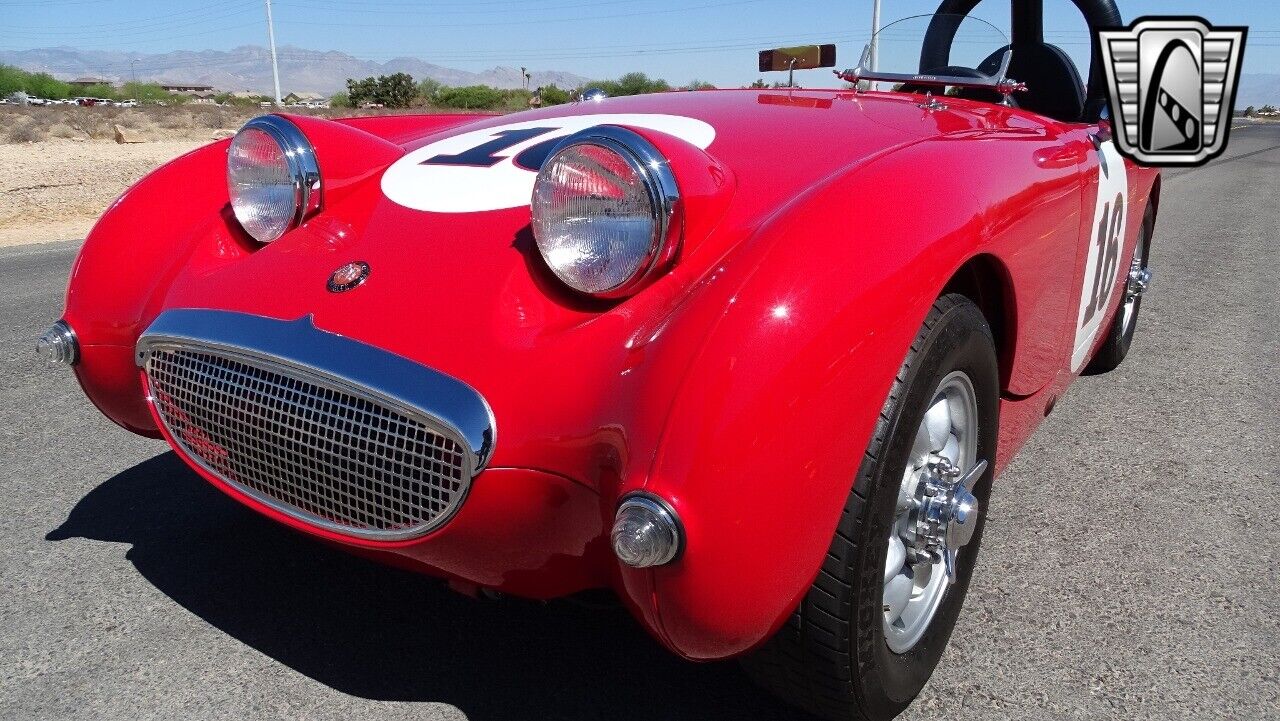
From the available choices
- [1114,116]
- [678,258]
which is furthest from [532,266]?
[1114,116]

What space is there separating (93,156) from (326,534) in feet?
61.3

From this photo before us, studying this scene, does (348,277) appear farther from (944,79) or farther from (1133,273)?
(1133,273)

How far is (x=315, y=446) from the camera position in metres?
1.60

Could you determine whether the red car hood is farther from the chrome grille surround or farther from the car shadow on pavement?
the car shadow on pavement

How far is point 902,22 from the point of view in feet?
11.6

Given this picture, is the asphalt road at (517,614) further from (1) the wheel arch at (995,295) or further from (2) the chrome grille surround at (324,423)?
(1) the wheel arch at (995,295)

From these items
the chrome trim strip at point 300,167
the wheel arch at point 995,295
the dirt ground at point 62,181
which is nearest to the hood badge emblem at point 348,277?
the chrome trim strip at point 300,167

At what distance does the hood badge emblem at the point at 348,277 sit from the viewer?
1.77m

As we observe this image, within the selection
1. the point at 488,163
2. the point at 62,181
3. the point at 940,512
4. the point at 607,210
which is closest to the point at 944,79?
the point at 488,163

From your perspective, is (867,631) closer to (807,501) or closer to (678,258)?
(807,501)

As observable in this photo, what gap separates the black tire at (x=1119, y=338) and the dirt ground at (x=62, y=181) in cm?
823

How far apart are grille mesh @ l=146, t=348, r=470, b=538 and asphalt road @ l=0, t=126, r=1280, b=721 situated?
421 millimetres

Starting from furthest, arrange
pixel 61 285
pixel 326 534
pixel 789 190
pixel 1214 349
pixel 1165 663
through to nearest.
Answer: pixel 61 285 → pixel 1214 349 → pixel 1165 663 → pixel 789 190 → pixel 326 534

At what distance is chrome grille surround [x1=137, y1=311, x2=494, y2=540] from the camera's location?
4.95 feet
